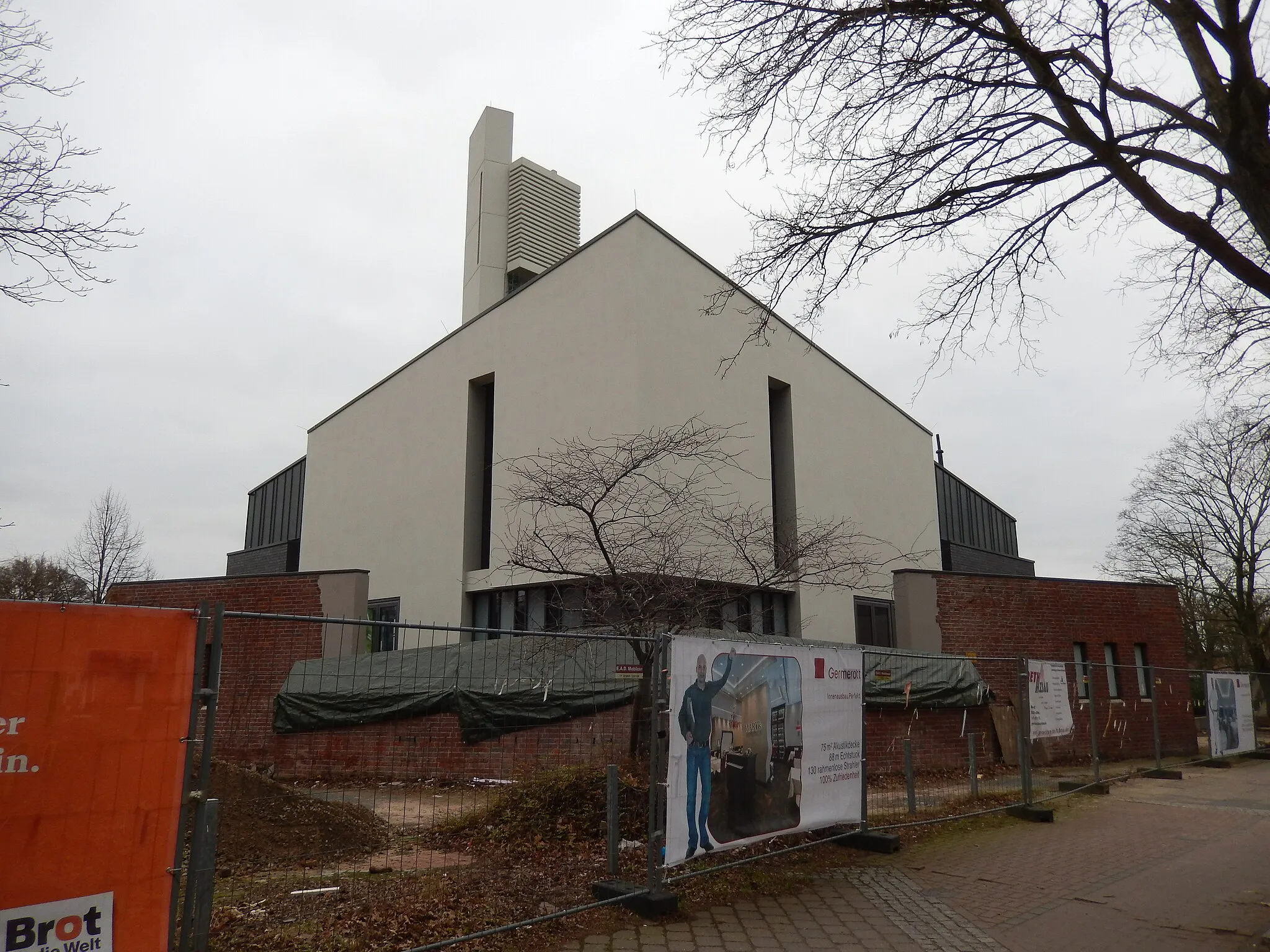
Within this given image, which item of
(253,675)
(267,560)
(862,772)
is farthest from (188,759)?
(267,560)

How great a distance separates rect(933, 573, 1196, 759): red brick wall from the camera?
19.8 metres

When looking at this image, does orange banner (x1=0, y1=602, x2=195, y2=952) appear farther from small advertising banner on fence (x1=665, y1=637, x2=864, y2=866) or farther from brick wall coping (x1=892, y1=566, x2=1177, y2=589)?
brick wall coping (x1=892, y1=566, x2=1177, y2=589)

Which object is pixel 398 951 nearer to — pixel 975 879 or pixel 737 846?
pixel 737 846

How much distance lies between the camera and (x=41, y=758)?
11.7ft

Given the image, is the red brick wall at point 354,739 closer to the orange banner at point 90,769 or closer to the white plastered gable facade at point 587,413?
the orange banner at point 90,769

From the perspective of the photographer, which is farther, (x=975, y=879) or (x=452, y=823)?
(x=975, y=879)

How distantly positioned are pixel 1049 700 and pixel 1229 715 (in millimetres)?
10855

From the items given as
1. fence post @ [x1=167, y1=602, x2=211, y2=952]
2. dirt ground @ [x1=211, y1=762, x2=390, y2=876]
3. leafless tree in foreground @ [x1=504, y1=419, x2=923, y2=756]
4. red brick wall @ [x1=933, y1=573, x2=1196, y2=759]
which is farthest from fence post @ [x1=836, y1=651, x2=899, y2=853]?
red brick wall @ [x1=933, y1=573, x2=1196, y2=759]

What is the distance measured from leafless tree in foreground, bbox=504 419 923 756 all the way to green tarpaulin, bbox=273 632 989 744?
2.01 ft

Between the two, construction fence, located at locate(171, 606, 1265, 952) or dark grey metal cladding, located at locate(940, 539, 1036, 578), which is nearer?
construction fence, located at locate(171, 606, 1265, 952)

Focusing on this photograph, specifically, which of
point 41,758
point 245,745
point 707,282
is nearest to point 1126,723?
point 707,282

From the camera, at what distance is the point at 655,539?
13672 mm

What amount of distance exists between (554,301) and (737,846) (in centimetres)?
1633

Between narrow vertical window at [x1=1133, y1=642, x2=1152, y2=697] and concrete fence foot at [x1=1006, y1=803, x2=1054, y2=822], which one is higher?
narrow vertical window at [x1=1133, y1=642, x2=1152, y2=697]
